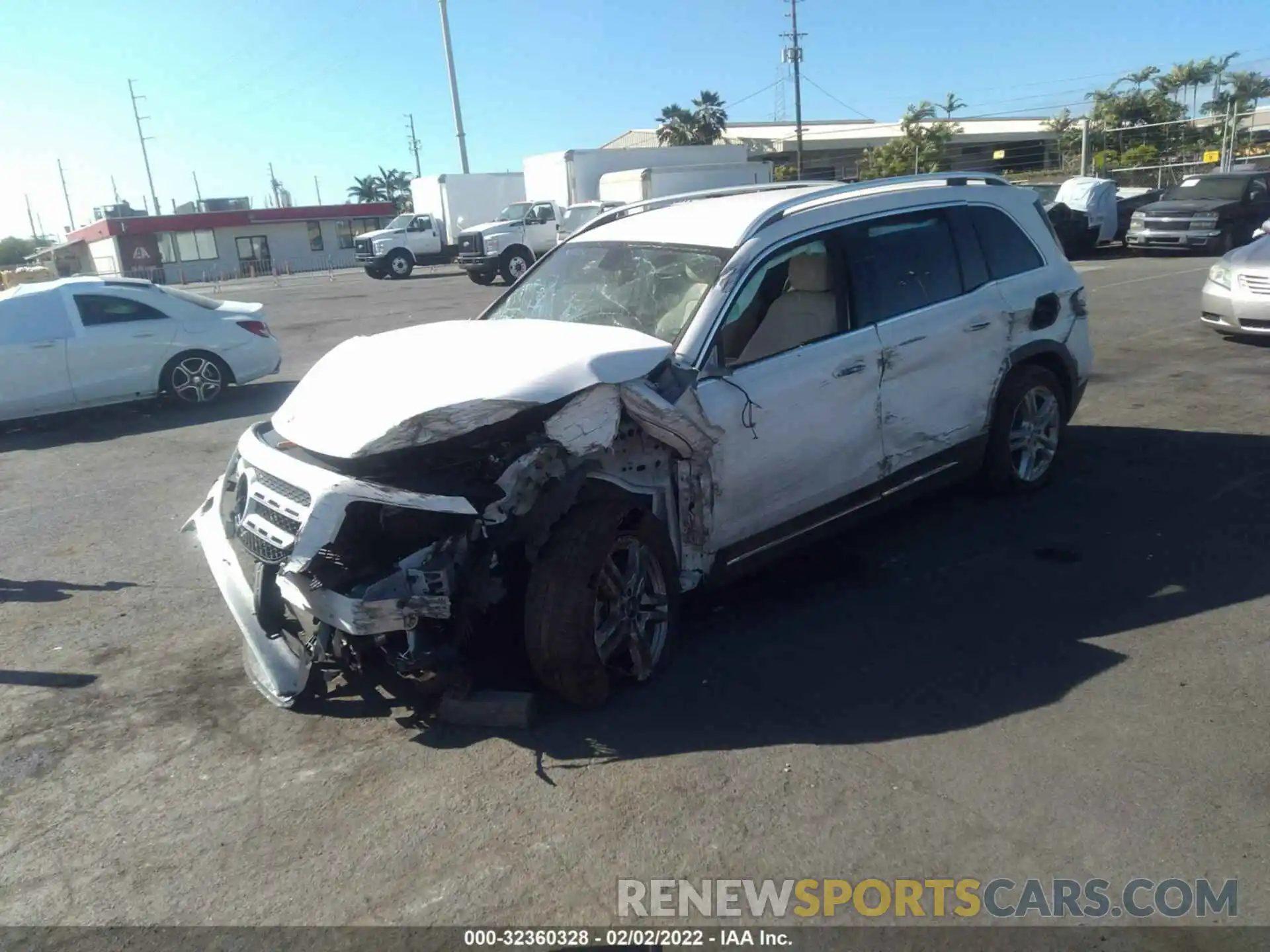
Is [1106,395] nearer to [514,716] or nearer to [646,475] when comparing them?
[646,475]

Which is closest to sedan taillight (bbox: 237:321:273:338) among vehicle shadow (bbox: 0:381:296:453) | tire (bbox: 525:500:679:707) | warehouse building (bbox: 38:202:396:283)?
vehicle shadow (bbox: 0:381:296:453)

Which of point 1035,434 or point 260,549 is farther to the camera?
point 1035,434

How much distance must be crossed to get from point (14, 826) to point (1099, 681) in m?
4.13

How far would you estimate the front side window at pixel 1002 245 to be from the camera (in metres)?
5.86

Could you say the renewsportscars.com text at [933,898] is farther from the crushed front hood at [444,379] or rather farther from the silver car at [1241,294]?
the silver car at [1241,294]

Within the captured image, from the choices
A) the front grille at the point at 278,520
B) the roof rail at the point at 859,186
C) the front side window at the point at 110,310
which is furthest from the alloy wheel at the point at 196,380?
the roof rail at the point at 859,186

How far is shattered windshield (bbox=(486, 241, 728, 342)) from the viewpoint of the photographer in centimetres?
464

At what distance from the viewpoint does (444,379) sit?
152 inches

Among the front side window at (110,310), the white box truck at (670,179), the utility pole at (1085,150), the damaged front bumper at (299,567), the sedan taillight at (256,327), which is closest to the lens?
the damaged front bumper at (299,567)

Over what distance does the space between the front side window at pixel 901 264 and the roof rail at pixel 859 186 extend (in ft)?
0.79

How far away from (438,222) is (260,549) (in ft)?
112

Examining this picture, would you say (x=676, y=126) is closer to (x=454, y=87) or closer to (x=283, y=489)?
(x=454, y=87)

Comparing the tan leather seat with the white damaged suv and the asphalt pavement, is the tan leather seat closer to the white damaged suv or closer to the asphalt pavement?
the white damaged suv

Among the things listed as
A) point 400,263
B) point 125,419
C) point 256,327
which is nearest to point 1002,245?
point 256,327
